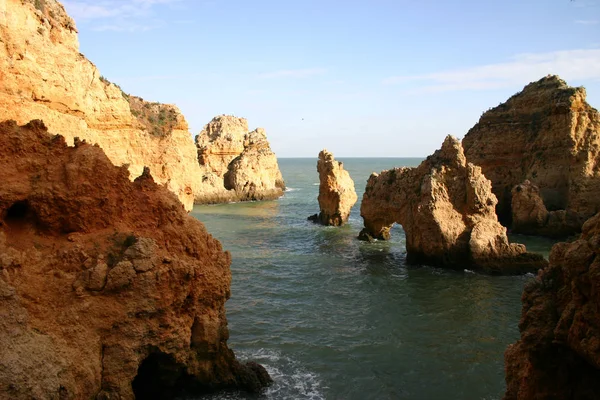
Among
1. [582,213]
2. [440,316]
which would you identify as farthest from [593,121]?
[440,316]

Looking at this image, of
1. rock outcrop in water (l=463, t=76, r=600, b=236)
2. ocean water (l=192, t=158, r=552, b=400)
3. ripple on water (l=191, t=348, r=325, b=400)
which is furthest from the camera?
rock outcrop in water (l=463, t=76, r=600, b=236)

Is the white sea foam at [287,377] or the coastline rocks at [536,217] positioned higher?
the coastline rocks at [536,217]

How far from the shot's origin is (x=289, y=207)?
2446 inches

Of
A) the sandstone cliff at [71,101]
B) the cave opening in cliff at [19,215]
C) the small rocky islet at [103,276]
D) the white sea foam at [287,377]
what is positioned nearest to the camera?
the small rocky islet at [103,276]

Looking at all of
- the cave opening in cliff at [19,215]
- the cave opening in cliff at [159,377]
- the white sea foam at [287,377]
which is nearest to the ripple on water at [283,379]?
the white sea foam at [287,377]

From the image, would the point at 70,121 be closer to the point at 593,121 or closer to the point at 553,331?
the point at 553,331

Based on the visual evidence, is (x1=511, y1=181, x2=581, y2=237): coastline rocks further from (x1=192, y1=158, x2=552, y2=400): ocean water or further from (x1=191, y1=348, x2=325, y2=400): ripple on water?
(x1=191, y1=348, x2=325, y2=400): ripple on water

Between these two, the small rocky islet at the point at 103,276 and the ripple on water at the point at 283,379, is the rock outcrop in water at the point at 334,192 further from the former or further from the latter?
the ripple on water at the point at 283,379

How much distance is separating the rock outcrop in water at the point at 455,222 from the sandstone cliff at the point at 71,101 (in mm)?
15268

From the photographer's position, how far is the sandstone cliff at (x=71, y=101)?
16.2 meters

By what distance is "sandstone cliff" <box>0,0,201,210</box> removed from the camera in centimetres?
1620

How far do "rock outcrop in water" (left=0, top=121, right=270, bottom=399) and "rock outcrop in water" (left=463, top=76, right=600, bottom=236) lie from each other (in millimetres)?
32220

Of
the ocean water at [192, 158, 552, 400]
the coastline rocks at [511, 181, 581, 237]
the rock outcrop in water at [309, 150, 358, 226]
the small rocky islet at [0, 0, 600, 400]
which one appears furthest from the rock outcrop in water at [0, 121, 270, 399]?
the rock outcrop in water at [309, 150, 358, 226]

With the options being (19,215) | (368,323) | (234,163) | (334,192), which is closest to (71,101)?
(19,215)
